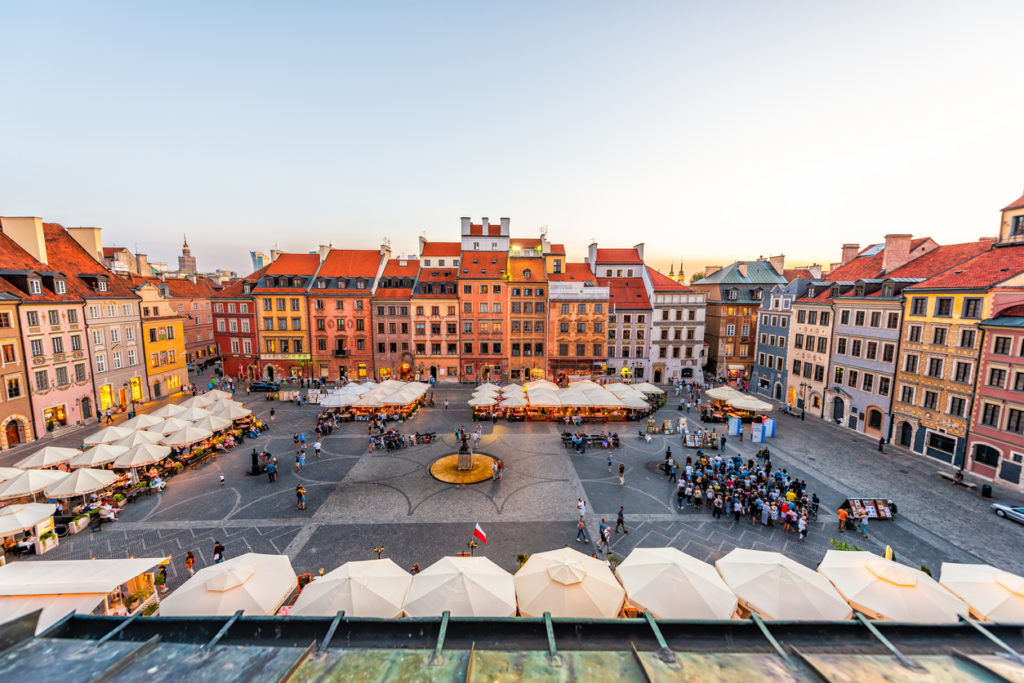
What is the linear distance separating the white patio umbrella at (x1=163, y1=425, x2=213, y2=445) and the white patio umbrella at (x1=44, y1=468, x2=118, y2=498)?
16.8 ft

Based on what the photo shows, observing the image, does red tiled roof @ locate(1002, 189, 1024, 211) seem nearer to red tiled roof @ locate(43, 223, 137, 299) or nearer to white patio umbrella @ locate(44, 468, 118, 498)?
white patio umbrella @ locate(44, 468, 118, 498)

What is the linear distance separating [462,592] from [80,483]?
22520 mm

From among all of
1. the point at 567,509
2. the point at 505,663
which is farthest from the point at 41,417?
the point at 505,663

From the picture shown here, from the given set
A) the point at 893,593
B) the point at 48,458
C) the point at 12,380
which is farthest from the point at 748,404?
the point at 12,380

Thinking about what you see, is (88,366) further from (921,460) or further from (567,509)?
(921,460)

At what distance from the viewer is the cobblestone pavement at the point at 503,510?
18859 mm

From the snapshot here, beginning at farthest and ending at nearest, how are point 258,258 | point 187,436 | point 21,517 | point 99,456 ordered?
point 258,258
point 187,436
point 99,456
point 21,517

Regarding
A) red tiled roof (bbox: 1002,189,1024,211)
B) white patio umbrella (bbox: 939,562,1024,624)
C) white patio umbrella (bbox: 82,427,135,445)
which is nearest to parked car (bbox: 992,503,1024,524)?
white patio umbrella (bbox: 939,562,1024,624)

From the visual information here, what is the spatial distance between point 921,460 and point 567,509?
28.1m

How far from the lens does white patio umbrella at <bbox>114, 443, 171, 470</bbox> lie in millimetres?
23812

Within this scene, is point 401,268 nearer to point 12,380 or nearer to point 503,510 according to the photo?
point 12,380

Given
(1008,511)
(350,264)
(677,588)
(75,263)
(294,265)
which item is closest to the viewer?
(677,588)

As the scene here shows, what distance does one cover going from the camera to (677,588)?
41.6 ft

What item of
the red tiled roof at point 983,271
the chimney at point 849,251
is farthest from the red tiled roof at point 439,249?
the red tiled roof at point 983,271
